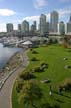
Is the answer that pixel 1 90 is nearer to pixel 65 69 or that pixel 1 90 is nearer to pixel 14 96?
pixel 14 96

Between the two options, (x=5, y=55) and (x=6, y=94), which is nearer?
(x=6, y=94)

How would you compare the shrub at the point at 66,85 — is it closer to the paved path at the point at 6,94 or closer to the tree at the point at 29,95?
the tree at the point at 29,95

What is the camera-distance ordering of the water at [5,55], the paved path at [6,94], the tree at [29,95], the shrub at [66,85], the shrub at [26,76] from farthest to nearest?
the water at [5,55]
the shrub at [26,76]
the shrub at [66,85]
the paved path at [6,94]
the tree at [29,95]

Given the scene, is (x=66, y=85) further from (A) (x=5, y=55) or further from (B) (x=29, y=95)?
(A) (x=5, y=55)

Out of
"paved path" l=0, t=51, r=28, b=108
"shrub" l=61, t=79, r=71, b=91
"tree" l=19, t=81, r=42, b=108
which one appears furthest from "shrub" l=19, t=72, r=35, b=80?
"tree" l=19, t=81, r=42, b=108

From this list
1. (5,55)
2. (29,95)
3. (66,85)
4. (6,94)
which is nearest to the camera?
(29,95)

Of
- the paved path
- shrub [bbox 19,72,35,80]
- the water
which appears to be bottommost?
the water

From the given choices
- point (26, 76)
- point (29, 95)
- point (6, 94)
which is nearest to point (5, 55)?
point (26, 76)

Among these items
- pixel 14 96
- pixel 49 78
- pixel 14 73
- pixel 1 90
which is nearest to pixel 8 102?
pixel 14 96

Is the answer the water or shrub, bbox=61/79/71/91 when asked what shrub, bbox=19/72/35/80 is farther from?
the water

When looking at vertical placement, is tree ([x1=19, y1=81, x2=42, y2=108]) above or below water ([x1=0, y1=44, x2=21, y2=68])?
above

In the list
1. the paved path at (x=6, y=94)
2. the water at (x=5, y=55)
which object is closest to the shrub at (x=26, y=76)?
the paved path at (x=6, y=94)
